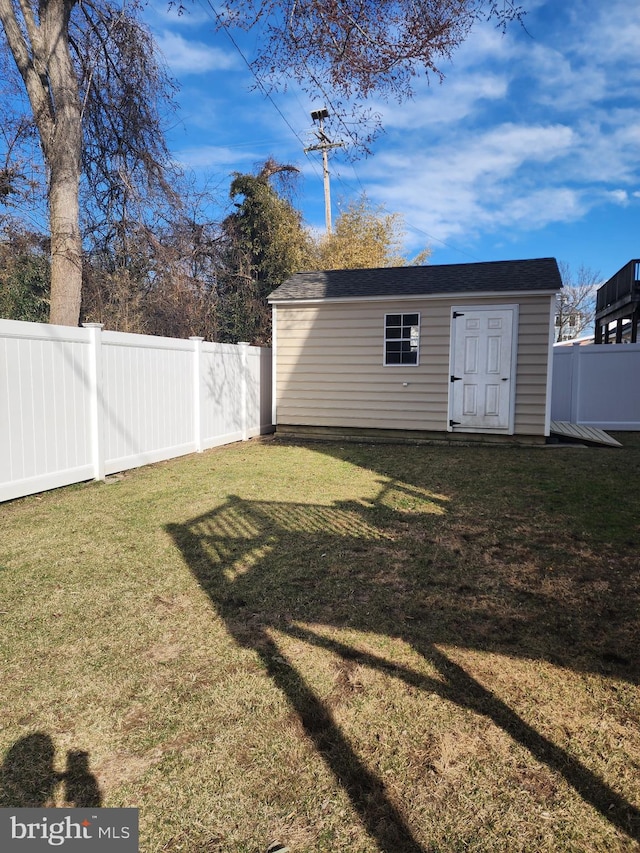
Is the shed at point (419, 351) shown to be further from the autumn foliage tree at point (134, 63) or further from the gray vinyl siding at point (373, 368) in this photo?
the autumn foliage tree at point (134, 63)

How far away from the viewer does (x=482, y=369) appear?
29.9ft

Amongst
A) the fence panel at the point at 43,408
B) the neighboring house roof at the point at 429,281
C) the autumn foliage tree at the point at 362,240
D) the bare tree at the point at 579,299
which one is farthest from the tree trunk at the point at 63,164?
the bare tree at the point at 579,299

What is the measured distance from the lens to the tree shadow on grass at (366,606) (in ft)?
5.65

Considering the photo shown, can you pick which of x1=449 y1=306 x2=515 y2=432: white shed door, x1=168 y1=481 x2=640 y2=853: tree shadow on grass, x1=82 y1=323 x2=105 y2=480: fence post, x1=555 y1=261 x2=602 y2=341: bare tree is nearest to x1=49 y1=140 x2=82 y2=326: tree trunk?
x1=82 y1=323 x2=105 y2=480: fence post

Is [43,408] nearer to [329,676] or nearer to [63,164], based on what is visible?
[329,676]

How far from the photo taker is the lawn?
1.57m

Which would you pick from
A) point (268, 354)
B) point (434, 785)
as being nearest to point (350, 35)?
point (434, 785)

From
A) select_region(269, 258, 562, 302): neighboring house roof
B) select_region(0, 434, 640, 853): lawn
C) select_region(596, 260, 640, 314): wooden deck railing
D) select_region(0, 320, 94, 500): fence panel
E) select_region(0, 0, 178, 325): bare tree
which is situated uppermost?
select_region(0, 0, 178, 325): bare tree

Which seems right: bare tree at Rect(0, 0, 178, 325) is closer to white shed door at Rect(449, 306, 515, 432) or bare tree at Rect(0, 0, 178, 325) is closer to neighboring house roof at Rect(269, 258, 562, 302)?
neighboring house roof at Rect(269, 258, 562, 302)

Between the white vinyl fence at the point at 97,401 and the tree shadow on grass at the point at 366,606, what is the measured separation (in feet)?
6.48

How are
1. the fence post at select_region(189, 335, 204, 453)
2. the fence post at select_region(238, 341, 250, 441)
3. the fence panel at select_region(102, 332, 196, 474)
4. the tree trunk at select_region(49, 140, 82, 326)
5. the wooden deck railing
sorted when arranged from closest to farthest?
the fence panel at select_region(102, 332, 196, 474) < the tree trunk at select_region(49, 140, 82, 326) < the fence post at select_region(189, 335, 204, 453) < the fence post at select_region(238, 341, 250, 441) < the wooden deck railing

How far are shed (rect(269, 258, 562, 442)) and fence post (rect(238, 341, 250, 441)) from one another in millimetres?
922

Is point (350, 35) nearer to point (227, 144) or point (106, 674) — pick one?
point (106, 674)

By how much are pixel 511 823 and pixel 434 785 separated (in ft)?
0.81
